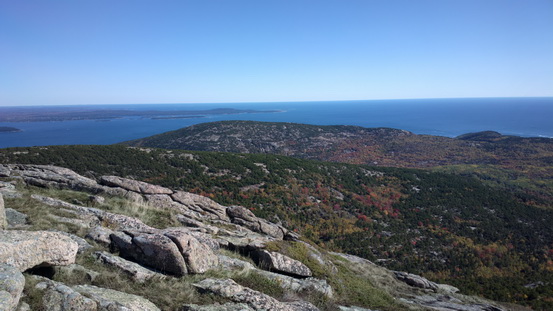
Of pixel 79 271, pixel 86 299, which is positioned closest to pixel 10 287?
pixel 86 299

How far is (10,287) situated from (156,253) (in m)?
3.86

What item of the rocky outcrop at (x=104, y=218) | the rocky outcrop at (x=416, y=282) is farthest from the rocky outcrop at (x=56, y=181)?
the rocky outcrop at (x=416, y=282)

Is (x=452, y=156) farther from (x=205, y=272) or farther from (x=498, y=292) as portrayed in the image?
(x=205, y=272)

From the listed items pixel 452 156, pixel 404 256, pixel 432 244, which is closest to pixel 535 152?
pixel 452 156

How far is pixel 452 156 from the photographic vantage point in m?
95.3

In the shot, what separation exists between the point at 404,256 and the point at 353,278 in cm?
2070

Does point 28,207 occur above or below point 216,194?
above

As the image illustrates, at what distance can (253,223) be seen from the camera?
1769 cm

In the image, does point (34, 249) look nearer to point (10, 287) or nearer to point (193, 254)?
point (10, 287)

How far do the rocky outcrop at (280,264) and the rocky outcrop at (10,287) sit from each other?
7815mm

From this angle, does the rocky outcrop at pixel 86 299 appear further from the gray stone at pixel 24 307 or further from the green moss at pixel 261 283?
the green moss at pixel 261 283

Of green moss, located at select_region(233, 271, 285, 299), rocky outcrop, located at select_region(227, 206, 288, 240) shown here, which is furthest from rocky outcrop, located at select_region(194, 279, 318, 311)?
rocky outcrop, located at select_region(227, 206, 288, 240)

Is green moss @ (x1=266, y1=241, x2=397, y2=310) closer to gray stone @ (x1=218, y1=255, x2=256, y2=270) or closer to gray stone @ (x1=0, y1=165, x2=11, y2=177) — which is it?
gray stone @ (x1=218, y1=255, x2=256, y2=270)

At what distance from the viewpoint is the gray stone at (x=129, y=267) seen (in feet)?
23.7
